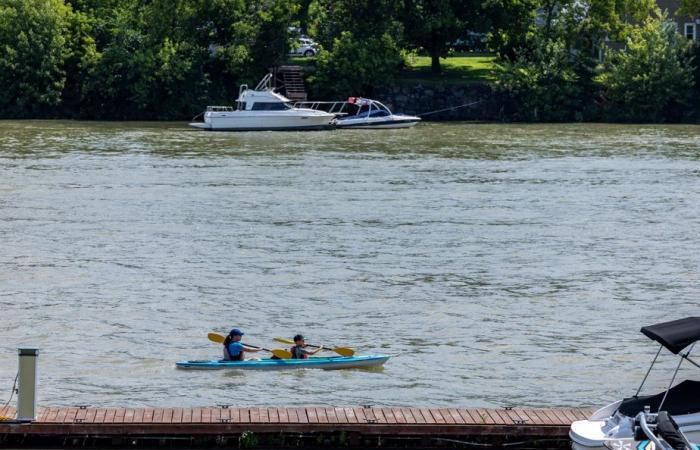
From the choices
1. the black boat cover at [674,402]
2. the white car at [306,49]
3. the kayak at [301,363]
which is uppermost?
the white car at [306,49]

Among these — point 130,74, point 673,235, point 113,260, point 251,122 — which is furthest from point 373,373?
point 130,74

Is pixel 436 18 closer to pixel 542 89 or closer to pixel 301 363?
pixel 542 89

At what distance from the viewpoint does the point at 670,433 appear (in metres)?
16.0

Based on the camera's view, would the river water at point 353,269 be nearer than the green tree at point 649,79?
Yes

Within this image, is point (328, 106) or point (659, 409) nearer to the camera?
point (659, 409)

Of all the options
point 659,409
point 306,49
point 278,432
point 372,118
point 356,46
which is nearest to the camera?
point 659,409

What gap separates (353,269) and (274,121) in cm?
4139

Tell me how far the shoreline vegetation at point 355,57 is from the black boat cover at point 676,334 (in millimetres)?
64475

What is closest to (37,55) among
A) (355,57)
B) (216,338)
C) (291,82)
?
(291,82)

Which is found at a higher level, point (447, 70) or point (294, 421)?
point (447, 70)

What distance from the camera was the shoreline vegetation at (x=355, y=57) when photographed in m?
81.8

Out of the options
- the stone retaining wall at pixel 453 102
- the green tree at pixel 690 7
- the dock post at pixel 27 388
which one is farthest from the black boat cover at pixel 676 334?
the green tree at pixel 690 7

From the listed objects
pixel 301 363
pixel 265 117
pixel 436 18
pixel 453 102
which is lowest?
pixel 301 363

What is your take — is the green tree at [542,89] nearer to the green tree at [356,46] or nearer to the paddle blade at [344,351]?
the green tree at [356,46]
